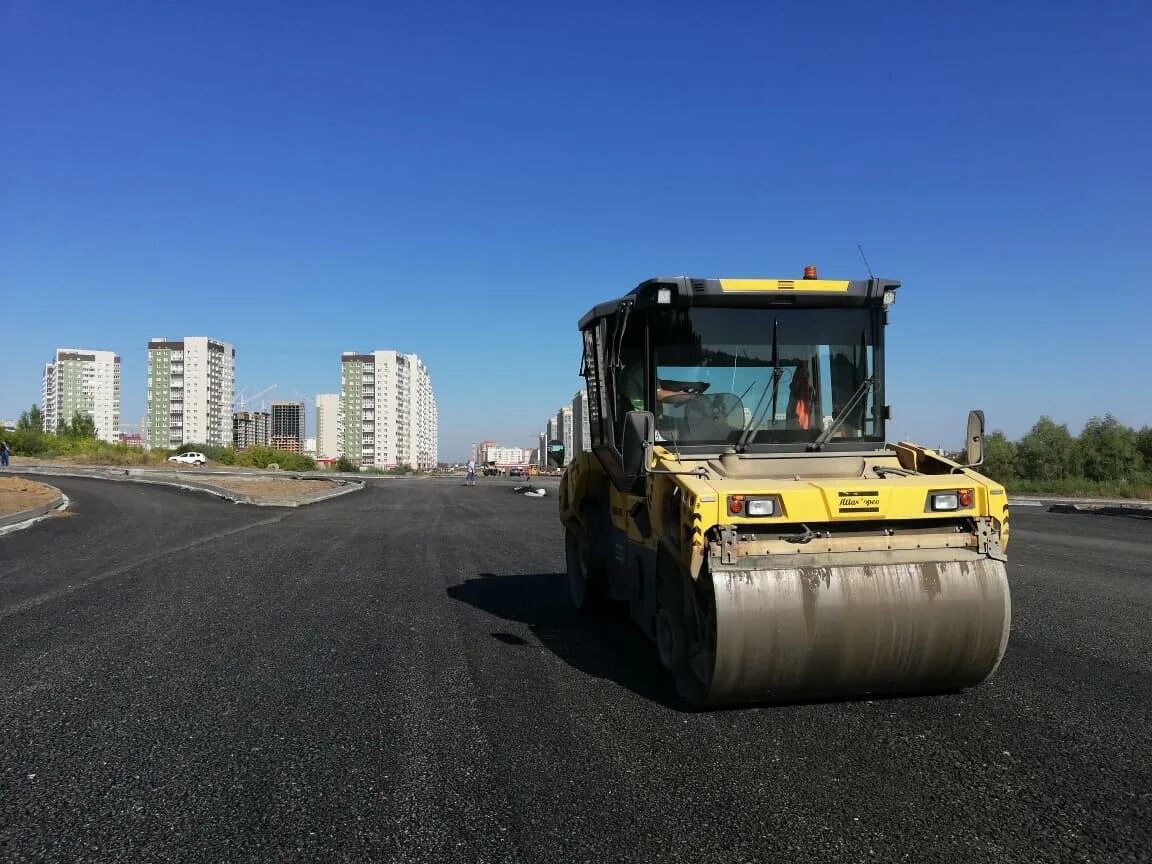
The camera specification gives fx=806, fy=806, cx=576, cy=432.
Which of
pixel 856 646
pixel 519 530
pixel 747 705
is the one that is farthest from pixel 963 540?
pixel 519 530

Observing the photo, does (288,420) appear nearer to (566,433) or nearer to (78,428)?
(78,428)

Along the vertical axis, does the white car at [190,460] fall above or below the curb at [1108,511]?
above

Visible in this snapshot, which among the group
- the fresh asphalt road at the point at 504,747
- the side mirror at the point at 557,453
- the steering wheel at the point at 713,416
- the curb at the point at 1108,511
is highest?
the steering wheel at the point at 713,416

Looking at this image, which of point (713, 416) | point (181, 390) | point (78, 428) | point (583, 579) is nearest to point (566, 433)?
point (583, 579)

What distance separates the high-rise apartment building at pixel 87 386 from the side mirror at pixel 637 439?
12431 cm

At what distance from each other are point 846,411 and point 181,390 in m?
110

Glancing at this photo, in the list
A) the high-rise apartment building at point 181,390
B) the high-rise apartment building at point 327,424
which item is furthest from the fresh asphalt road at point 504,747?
the high-rise apartment building at point 327,424

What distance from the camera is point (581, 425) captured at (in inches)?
311

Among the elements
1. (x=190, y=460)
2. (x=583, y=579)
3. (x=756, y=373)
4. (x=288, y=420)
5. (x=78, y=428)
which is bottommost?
(x=583, y=579)

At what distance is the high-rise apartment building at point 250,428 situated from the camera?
11613 centimetres

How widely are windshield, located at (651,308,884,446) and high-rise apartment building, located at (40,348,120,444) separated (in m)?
124

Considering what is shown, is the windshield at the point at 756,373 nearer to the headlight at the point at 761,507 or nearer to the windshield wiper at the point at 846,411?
the windshield wiper at the point at 846,411

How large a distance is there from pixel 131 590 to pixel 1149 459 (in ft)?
212

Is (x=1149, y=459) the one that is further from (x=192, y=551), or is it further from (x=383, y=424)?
(x=383, y=424)
